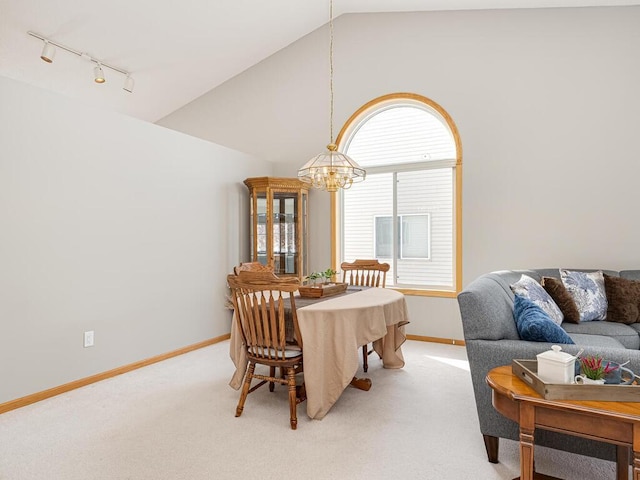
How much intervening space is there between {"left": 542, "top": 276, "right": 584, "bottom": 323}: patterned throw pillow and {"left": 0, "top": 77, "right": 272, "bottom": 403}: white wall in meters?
3.42

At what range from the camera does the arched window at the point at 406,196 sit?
463cm

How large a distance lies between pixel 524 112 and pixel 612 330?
2377mm

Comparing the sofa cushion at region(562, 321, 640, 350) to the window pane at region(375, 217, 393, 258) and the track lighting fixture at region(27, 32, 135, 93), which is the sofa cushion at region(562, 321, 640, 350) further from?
the track lighting fixture at region(27, 32, 135, 93)

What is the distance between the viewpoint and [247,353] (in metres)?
2.69

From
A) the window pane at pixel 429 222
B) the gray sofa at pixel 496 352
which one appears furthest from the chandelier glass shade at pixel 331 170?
the window pane at pixel 429 222

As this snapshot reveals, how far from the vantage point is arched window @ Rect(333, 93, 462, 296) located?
15.2ft

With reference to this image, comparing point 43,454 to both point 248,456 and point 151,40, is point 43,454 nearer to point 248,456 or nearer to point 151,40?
point 248,456

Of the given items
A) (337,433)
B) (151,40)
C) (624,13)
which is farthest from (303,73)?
(337,433)

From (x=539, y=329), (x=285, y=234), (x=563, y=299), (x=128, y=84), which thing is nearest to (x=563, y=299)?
(x=563, y=299)

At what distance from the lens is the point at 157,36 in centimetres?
429

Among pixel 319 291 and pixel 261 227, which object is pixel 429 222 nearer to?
pixel 261 227

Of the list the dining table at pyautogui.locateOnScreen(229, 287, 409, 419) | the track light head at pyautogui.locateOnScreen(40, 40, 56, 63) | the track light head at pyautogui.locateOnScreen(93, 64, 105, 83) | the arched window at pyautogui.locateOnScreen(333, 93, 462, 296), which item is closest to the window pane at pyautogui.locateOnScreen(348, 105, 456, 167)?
the arched window at pyautogui.locateOnScreen(333, 93, 462, 296)

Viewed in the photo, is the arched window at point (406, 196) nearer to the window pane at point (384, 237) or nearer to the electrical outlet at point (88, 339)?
the window pane at point (384, 237)

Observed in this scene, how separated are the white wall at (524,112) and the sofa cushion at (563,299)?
101cm
